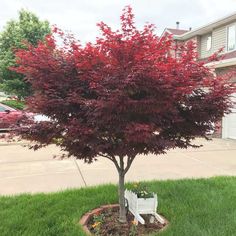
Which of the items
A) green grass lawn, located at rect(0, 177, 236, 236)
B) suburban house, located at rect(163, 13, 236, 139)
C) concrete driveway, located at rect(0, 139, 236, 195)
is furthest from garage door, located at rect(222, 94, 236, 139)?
green grass lawn, located at rect(0, 177, 236, 236)

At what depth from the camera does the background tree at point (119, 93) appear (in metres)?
2.63

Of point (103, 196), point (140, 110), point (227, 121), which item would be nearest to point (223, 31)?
point (227, 121)

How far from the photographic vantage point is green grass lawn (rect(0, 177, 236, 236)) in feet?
Answer: 11.1

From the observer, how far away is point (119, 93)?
100 inches

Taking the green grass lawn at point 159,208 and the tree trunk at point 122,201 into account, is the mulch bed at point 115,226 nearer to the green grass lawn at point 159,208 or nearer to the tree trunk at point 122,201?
the tree trunk at point 122,201

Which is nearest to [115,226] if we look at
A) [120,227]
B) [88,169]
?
[120,227]

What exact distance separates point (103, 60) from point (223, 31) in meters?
11.8

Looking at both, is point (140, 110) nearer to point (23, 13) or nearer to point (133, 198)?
point (133, 198)

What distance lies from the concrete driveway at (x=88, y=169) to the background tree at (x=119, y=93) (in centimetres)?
259

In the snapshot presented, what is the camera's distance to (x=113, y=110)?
105 inches

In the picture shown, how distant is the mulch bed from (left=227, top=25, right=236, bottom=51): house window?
35.2 ft

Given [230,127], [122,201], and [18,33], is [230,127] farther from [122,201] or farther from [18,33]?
[18,33]

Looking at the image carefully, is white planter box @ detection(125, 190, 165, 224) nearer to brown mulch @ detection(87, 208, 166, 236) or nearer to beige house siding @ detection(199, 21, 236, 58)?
brown mulch @ detection(87, 208, 166, 236)

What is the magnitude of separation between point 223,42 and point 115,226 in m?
11.5
